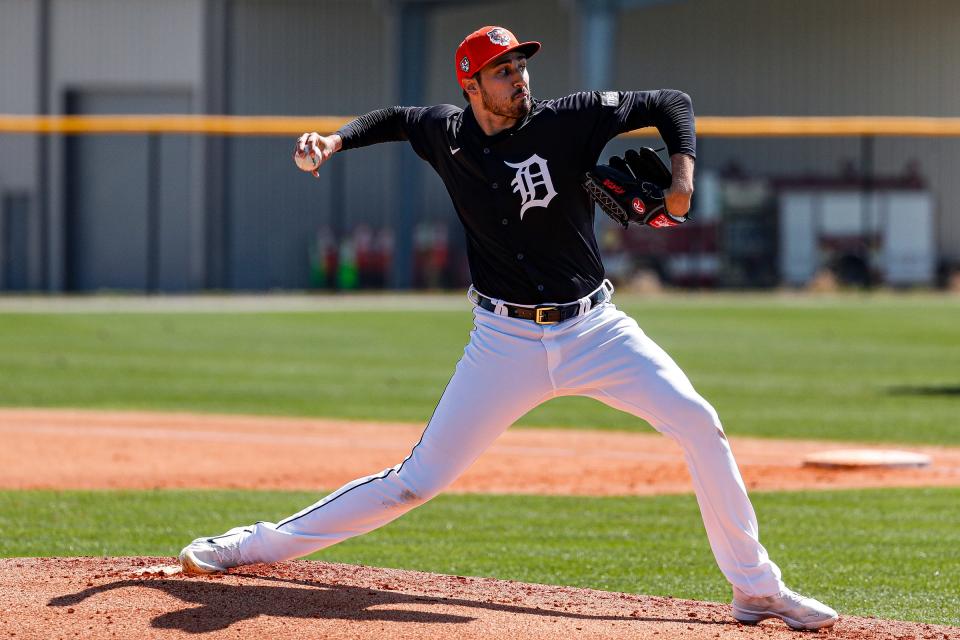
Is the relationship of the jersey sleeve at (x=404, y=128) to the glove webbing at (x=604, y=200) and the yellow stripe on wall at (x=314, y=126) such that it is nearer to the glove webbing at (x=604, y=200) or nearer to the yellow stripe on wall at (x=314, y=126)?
the glove webbing at (x=604, y=200)

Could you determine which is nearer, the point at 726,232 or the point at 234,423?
the point at 234,423

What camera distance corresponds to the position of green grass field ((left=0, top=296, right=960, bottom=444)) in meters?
12.4

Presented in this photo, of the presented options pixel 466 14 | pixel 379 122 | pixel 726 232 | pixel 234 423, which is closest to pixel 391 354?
pixel 234 423

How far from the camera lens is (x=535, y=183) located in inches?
188

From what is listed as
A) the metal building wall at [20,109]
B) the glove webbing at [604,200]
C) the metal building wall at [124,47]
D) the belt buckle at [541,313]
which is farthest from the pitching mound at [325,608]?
the metal building wall at [124,47]

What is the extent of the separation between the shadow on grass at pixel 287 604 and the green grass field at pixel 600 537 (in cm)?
102

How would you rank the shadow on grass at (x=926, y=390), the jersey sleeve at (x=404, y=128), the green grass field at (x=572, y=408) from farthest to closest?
the shadow on grass at (x=926, y=390) → the green grass field at (x=572, y=408) → the jersey sleeve at (x=404, y=128)

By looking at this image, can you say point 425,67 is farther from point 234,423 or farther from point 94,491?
point 94,491

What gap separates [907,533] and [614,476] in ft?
7.90

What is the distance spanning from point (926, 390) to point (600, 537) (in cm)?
742

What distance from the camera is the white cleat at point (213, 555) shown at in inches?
201

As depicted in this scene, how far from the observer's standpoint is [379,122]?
5250 millimetres

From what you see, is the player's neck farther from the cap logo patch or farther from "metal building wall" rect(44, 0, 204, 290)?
"metal building wall" rect(44, 0, 204, 290)

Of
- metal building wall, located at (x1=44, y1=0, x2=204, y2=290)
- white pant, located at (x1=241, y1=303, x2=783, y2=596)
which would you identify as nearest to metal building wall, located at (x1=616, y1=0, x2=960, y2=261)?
metal building wall, located at (x1=44, y1=0, x2=204, y2=290)
